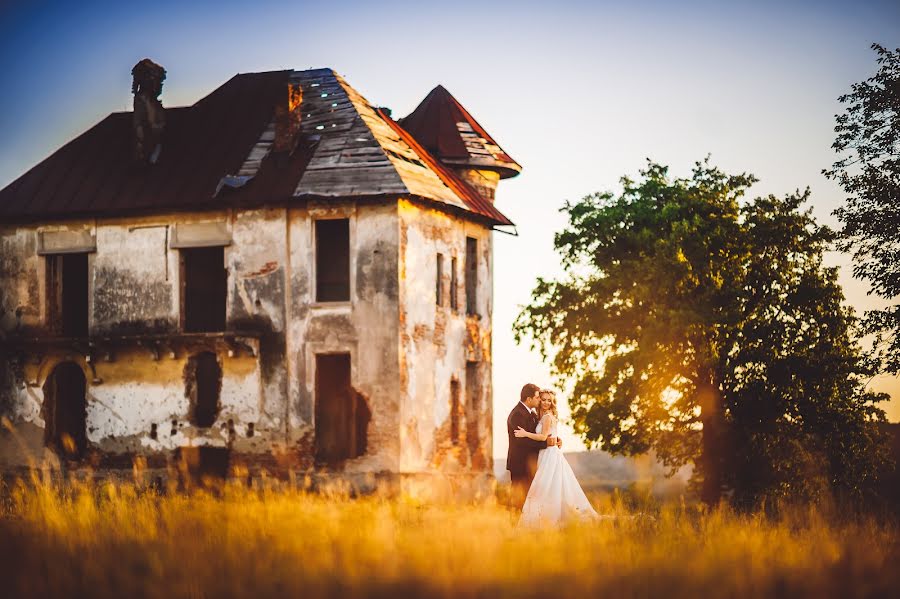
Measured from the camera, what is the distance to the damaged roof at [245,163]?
27297 mm

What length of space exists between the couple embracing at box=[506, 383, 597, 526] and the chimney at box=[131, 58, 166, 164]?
15.5 m

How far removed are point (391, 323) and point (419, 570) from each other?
15716 millimetres

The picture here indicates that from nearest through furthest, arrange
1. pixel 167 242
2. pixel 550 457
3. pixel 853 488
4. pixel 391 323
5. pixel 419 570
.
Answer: pixel 419 570 < pixel 550 457 < pixel 391 323 < pixel 167 242 < pixel 853 488

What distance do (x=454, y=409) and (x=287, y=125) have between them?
7230 millimetres

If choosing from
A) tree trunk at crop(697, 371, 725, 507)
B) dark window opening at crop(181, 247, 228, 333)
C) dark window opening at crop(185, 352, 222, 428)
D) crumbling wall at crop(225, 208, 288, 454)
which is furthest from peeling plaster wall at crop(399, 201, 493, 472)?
tree trunk at crop(697, 371, 725, 507)

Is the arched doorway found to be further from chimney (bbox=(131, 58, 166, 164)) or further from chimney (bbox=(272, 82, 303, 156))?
chimney (bbox=(272, 82, 303, 156))

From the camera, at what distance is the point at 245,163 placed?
2841 centimetres

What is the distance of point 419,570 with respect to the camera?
10.9 meters

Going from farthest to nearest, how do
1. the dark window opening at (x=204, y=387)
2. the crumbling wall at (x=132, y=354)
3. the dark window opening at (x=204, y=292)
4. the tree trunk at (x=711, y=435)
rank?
the tree trunk at (x=711, y=435) < the dark window opening at (x=204, y=292) < the dark window opening at (x=204, y=387) < the crumbling wall at (x=132, y=354)

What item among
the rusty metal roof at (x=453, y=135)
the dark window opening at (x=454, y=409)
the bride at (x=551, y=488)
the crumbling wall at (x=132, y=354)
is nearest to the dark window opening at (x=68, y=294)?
the crumbling wall at (x=132, y=354)

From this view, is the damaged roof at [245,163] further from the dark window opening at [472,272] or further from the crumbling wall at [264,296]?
the dark window opening at [472,272]

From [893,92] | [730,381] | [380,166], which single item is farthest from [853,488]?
[380,166]

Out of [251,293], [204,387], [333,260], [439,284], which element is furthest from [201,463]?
[439,284]

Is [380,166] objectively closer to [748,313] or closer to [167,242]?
[167,242]
